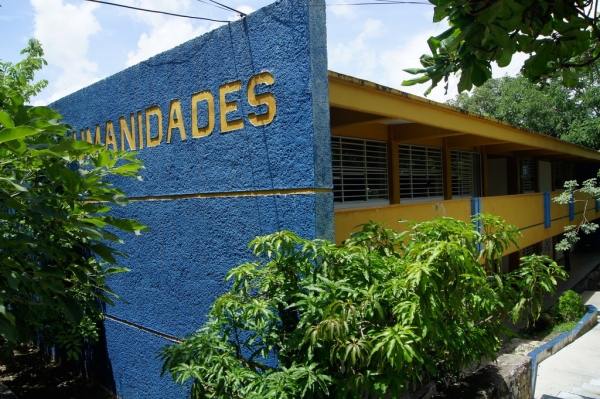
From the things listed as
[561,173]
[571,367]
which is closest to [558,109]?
[561,173]

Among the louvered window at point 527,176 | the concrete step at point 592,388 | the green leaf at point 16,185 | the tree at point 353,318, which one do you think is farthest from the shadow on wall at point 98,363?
the louvered window at point 527,176

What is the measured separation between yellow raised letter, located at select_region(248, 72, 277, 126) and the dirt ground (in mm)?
4926

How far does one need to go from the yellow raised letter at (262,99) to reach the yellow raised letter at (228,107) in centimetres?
19

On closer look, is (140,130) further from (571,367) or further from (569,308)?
(569,308)

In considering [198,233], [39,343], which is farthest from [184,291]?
[39,343]

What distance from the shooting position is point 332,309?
322 centimetres

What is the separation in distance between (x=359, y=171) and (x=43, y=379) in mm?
6324

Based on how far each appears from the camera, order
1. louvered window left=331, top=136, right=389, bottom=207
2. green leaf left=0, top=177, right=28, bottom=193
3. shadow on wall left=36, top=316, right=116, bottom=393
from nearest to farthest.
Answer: green leaf left=0, top=177, right=28, bottom=193 < shadow on wall left=36, top=316, right=116, bottom=393 < louvered window left=331, top=136, right=389, bottom=207

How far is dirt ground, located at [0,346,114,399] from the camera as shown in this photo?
7762 mm

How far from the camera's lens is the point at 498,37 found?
3.14m

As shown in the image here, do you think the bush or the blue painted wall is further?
the bush

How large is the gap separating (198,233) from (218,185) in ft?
2.14

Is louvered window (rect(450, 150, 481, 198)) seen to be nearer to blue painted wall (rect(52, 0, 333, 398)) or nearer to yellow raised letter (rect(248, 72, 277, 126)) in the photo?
blue painted wall (rect(52, 0, 333, 398))

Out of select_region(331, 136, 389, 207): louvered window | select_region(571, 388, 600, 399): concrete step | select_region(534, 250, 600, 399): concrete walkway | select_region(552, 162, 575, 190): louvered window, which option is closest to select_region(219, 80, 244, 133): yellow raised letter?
select_region(331, 136, 389, 207): louvered window
